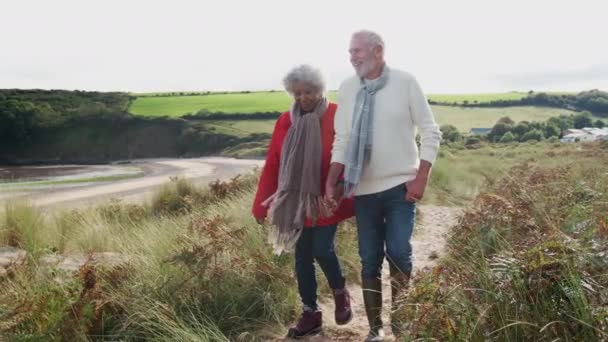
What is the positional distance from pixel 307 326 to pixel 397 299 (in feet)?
3.66

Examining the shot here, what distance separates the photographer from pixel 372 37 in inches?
140

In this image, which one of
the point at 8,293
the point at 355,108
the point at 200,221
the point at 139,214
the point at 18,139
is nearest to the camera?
the point at 355,108

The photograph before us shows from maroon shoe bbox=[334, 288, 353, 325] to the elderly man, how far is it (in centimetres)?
38

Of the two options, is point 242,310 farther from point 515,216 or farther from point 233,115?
point 233,115

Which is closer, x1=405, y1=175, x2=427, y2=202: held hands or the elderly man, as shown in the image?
x1=405, y1=175, x2=427, y2=202: held hands

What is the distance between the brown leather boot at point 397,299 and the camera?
290 cm

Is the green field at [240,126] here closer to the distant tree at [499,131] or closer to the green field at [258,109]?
the green field at [258,109]

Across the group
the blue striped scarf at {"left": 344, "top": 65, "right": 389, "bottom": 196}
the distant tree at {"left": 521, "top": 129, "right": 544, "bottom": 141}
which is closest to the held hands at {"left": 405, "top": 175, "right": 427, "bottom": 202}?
the blue striped scarf at {"left": 344, "top": 65, "right": 389, "bottom": 196}

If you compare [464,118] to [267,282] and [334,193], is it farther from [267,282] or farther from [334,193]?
[334,193]

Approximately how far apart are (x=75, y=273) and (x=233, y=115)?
289 ft

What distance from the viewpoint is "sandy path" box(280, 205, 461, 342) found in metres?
4.12

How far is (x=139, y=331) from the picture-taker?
12.0ft

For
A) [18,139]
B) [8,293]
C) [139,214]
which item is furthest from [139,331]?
[18,139]

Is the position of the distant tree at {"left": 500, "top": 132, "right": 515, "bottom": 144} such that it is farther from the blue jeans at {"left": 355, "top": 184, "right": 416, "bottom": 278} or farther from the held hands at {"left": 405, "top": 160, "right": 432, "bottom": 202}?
the held hands at {"left": 405, "top": 160, "right": 432, "bottom": 202}
